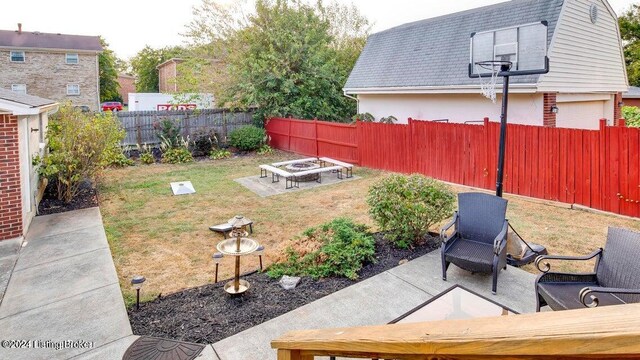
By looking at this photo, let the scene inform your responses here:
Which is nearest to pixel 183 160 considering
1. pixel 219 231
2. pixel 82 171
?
pixel 82 171

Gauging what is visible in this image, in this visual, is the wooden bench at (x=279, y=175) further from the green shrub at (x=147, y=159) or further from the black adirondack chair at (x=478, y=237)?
the black adirondack chair at (x=478, y=237)

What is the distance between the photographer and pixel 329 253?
16.9 feet

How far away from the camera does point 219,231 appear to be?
7207mm

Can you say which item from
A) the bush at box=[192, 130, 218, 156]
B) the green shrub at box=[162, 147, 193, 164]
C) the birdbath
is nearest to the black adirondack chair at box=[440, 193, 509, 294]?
the birdbath

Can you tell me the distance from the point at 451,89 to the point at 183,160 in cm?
1015

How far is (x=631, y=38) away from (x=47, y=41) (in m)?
47.8

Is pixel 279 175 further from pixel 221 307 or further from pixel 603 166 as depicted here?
pixel 603 166

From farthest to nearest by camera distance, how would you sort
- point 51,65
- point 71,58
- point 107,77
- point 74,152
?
point 107,77
point 71,58
point 51,65
point 74,152

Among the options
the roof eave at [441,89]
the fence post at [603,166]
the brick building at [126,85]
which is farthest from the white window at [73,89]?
the fence post at [603,166]

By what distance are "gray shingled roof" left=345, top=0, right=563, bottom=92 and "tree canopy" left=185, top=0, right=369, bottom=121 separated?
1.95 meters

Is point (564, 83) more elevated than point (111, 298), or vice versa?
point (564, 83)

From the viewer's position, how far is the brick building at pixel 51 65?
29859 millimetres

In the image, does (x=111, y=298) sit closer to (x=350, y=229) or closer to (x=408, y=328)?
A: (x=350, y=229)

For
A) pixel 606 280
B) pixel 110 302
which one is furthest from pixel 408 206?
pixel 110 302
